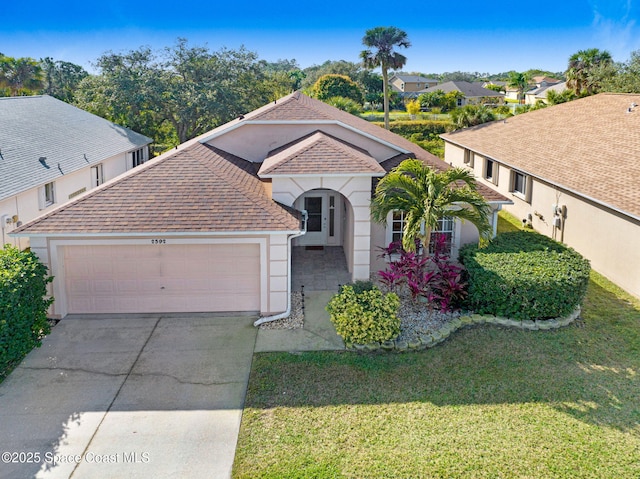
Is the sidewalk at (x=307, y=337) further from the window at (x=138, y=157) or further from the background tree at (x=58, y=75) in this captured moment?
the background tree at (x=58, y=75)

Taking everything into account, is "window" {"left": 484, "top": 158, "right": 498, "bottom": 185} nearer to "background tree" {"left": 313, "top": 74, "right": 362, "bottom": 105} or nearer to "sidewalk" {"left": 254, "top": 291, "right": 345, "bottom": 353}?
"sidewalk" {"left": 254, "top": 291, "right": 345, "bottom": 353}

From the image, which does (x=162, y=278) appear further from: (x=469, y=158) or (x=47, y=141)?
(x=469, y=158)

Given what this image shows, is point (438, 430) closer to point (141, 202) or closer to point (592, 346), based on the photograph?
point (592, 346)

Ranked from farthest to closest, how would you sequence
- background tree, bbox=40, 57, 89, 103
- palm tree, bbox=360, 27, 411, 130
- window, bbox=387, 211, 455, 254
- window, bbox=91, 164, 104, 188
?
background tree, bbox=40, 57, 89, 103
palm tree, bbox=360, 27, 411, 130
window, bbox=91, 164, 104, 188
window, bbox=387, 211, 455, 254

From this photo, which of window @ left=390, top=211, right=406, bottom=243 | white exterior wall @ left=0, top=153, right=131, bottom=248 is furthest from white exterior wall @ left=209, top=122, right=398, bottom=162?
white exterior wall @ left=0, top=153, right=131, bottom=248

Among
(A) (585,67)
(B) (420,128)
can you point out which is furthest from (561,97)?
(B) (420,128)

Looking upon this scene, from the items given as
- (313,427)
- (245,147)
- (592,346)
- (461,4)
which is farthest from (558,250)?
(461,4)
